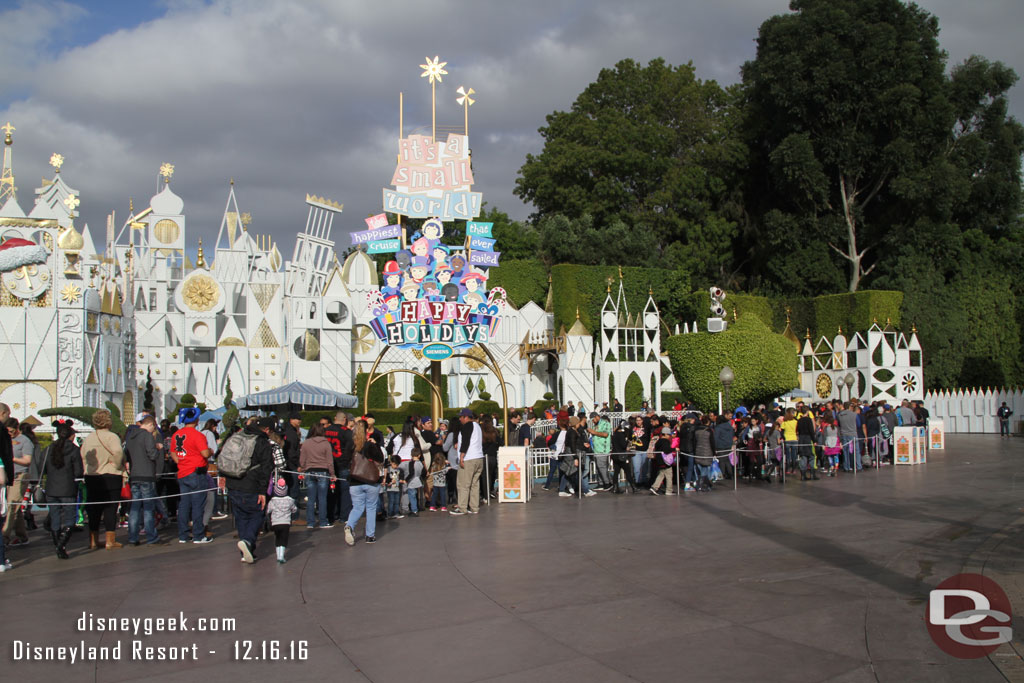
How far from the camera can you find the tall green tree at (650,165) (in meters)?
47.2

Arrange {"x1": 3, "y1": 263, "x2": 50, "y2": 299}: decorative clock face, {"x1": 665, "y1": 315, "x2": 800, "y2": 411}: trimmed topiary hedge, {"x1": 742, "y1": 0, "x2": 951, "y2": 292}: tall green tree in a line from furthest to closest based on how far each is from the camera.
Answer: {"x1": 742, "y1": 0, "x2": 951, "y2": 292}: tall green tree < {"x1": 665, "y1": 315, "x2": 800, "y2": 411}: trimmed topiary hedge < {"x1": 3, "y1": 263, "x2": 50, "y2": 299}: decorative clock face

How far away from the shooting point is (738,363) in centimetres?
3450

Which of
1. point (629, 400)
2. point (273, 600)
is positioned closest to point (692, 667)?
point (273, 600)

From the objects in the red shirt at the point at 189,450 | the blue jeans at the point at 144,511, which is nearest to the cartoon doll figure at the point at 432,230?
the red shirt at the point at 189,450

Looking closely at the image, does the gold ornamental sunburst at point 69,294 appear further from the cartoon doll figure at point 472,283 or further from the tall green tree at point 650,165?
the tall green tree at point 650,165

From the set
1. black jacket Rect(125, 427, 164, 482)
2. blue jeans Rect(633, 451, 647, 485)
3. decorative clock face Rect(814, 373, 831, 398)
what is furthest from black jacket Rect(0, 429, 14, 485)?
decorative clock face Rect(814, 373, 831, 398)

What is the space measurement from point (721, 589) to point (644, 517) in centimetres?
503

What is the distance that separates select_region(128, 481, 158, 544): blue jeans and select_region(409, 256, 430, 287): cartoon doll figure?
10.7 m

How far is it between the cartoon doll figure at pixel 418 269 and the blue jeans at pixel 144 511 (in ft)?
35.1

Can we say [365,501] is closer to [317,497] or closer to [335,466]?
[317,497]

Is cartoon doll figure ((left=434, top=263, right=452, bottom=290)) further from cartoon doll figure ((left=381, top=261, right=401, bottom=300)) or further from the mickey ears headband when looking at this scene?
the mickey ears headband

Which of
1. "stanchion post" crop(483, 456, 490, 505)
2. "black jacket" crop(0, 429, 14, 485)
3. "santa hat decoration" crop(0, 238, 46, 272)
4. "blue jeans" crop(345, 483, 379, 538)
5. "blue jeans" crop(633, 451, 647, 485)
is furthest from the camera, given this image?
"santa hat decoration" crop(0, 238, 46, 272)

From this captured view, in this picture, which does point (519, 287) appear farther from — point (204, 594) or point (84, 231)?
point (204, 594)

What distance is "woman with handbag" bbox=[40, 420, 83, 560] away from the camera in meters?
10.9
